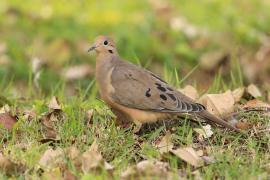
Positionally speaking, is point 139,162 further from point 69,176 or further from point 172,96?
point 172,96

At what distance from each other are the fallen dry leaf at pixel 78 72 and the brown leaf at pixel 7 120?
3.08 m

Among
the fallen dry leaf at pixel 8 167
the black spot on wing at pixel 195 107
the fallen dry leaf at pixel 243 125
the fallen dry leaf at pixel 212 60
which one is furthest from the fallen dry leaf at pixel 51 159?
the fallen dry leaf at pixel 212 60

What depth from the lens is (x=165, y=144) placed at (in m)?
5.07

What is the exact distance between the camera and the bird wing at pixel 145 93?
5.29m

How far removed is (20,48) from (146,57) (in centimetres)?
142

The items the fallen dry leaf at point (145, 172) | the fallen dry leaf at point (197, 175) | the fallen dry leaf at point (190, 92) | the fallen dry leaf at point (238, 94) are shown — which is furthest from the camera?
the fallen dry leaf at point (190, 92)

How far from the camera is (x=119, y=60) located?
5629 millimetres

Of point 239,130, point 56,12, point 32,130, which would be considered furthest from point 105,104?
point 56,12

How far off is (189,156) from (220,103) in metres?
1.00

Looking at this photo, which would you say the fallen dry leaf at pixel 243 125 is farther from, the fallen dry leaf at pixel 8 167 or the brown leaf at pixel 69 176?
the fallen dry leaf at pixel 8 167

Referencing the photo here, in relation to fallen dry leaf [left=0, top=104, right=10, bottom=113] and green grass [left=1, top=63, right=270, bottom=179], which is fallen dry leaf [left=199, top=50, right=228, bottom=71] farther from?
fallen dry leaf [left=0, top=104, right=10, bottom=113]

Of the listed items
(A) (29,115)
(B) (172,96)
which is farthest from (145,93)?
(A) (29,115)

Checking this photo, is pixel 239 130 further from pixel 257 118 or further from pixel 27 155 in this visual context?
pixel 27 155

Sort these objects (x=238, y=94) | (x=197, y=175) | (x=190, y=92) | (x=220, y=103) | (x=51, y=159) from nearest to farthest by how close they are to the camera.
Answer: (x=197, y=175), (x=51, y=159), (x=220, y=103), (x=238, y=94), (x=190, y=92)
